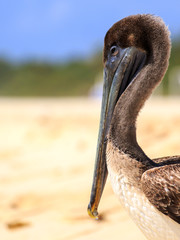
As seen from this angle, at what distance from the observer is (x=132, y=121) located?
3.52m

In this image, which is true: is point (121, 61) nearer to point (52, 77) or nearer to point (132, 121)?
point (132, 121)

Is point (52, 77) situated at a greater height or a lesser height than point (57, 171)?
greater

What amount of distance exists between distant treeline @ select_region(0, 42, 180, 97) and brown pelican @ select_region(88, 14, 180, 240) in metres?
34.1

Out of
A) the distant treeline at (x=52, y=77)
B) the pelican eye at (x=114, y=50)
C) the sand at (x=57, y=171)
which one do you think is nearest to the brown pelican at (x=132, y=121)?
the pelican eye at (x=114, y=50)

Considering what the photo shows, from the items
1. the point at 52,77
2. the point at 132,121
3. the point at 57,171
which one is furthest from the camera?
the point at 52,77

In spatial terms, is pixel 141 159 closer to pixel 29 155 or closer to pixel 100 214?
pixel 100 214

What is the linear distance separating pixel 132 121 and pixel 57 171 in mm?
5043

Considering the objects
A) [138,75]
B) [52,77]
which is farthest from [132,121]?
[52,77]

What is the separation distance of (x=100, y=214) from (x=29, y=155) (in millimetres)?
5343

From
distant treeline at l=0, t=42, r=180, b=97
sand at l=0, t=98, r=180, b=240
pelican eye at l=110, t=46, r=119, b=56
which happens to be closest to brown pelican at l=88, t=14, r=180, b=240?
pelican eye at l=110, t=46, r=119, b=56

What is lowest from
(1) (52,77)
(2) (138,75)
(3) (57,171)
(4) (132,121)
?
(3) (57,171)

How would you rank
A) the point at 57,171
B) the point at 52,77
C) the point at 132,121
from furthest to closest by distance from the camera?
the point at 52,77 < the point at 57,171 < the point at 132,121

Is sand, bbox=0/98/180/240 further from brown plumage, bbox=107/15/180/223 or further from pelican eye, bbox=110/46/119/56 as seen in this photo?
pelican eye, bbox=110/46/119/56

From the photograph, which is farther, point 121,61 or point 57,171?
point 57,171
